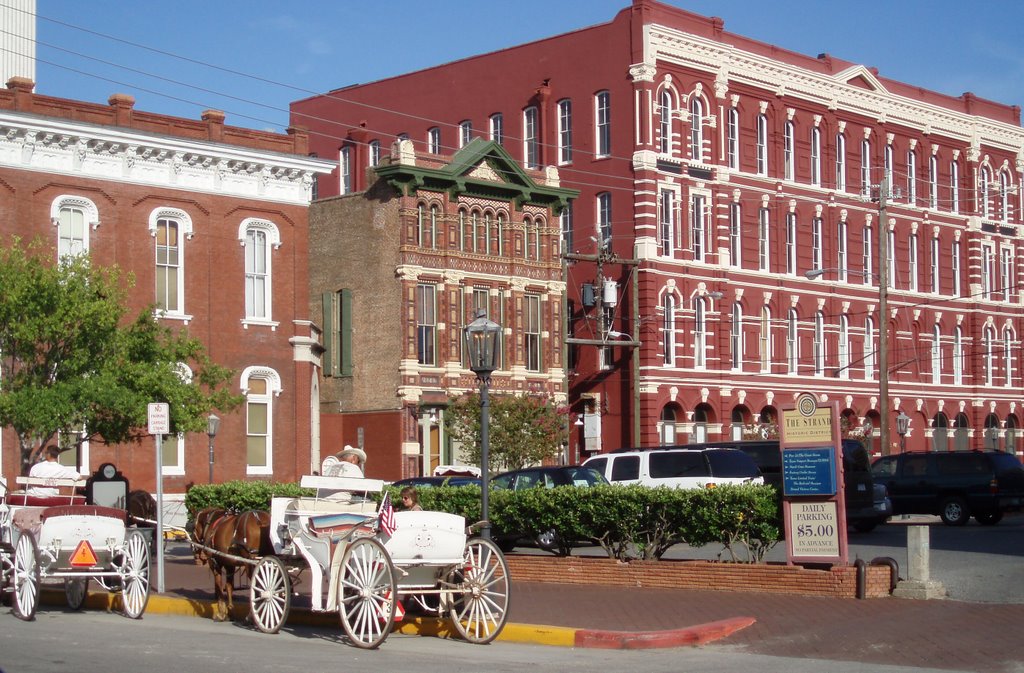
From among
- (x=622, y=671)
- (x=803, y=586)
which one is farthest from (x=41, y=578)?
(x=803, y=586)

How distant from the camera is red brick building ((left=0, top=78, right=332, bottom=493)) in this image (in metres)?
37.7

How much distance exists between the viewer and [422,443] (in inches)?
1909

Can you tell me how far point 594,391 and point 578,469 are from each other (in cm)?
2633

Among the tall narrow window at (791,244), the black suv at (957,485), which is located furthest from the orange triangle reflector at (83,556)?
the tall narrow window at (791,244)

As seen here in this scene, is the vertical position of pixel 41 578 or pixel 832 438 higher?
pixel 832 438

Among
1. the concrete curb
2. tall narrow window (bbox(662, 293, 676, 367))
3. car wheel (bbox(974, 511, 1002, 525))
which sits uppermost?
tall narrow window (bbox(662, 293, 676, 367))

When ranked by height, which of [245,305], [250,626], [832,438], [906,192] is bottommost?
[250,626]

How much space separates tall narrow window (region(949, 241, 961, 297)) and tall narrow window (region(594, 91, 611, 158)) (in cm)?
2077

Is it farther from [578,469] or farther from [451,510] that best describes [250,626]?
[578,469]

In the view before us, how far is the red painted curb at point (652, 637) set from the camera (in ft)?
51.1

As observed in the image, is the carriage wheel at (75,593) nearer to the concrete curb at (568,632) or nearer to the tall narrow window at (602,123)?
the concrete curb at (568,632)

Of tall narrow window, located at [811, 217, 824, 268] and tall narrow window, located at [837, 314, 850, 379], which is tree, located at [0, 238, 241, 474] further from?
tall narrow window, located at [837, 314, 850, 379]

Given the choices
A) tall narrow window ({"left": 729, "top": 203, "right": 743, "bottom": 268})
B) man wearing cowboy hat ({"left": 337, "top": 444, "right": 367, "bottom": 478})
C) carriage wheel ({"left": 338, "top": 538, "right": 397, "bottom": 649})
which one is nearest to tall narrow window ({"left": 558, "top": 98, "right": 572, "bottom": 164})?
tall narrow window ({"left": 729, "top": 203, "right": 743, "bottom": 268})

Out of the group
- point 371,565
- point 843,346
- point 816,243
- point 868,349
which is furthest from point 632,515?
point 868,349
